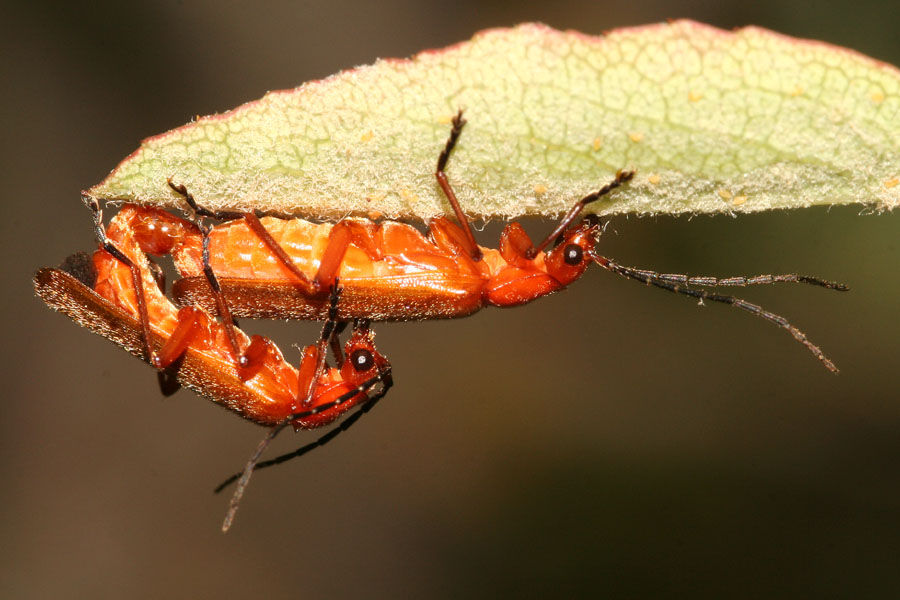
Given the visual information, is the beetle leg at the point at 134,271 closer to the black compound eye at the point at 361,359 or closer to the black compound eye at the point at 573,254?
the black compound eye at the point at 361,359

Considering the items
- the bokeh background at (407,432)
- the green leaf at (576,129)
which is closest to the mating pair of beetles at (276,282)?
the green leaf at (576,129)

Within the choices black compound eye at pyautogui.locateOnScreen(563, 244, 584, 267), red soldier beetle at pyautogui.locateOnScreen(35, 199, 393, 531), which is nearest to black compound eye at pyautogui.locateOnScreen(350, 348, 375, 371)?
red soldier beetle at pyautogui.locateOnScreen(35, 199, 393, 531)

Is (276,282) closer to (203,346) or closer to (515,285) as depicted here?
(203,346)

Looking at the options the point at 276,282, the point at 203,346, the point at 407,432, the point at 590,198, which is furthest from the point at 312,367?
the point at 407,432

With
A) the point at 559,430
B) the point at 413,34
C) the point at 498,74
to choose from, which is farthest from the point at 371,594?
the point at 498,74

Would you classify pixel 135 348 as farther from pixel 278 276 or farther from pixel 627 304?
pixel 627 304

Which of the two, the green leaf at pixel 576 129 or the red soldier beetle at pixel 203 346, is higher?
the green leaf at pixel 576 129

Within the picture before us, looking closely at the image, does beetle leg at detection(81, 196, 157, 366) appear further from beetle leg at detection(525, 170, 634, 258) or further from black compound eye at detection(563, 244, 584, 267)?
black compound eye at detection(563, 244, 584, 267)
